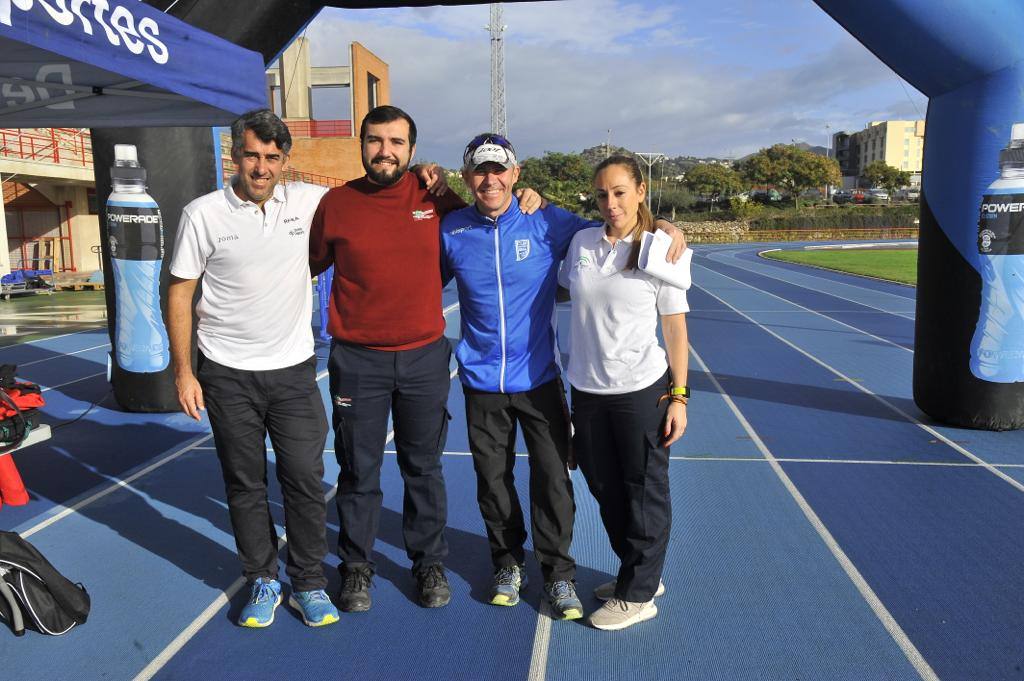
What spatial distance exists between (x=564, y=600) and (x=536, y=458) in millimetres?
614

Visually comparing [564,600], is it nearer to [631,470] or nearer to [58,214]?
[631,470]

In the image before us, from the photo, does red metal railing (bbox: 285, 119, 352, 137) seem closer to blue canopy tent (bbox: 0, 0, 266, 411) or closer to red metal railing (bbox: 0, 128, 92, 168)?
red metal railing (bbox: 0, 128, 92, 168)

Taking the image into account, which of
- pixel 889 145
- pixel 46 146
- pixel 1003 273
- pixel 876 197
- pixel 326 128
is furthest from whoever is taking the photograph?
pixel 889 145

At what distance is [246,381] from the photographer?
3184 mm

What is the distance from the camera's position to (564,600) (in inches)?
129

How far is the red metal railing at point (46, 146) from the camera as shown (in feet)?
69.6

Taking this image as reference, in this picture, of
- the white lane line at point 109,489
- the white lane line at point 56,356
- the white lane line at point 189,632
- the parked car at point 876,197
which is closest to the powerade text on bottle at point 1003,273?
the white lane line at point 189,632

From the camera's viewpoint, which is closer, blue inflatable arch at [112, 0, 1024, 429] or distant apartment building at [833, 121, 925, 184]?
blue inflatable arch at [112, 0, 1024, 429]

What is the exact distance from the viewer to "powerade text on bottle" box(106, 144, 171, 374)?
21.6ft

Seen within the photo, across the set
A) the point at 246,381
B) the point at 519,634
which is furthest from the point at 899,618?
the point at 246,381

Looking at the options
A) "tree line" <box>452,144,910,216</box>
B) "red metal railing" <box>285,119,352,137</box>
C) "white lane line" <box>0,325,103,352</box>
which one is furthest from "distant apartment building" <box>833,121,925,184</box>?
"white lane line" <box>0,325,103,352</box>

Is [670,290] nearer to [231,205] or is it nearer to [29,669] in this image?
[231,205]

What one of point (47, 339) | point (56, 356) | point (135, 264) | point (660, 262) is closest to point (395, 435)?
point (660, 262)

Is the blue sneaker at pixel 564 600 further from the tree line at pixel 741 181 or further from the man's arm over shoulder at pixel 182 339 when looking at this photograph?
the tree line at pixel 741 181
